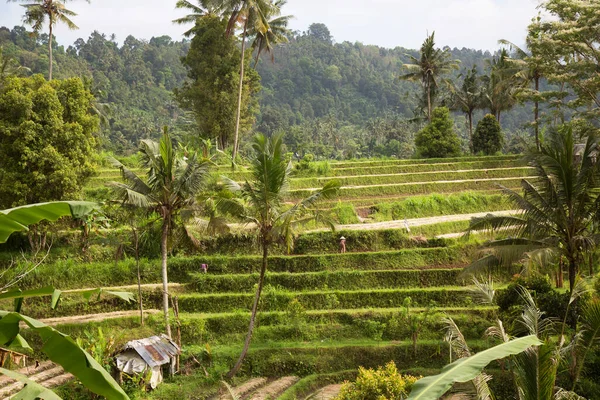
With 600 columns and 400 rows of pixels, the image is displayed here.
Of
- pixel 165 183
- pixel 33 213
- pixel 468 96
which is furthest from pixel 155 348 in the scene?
pixel 468 96

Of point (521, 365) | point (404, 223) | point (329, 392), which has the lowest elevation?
point (329, 392)

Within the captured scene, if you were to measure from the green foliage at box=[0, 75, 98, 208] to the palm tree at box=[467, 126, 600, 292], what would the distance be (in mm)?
10981

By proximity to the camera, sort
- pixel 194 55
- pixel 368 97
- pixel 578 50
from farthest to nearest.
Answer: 1. pixel 368 97
2. pixel 194 55
3. pixel 578 50

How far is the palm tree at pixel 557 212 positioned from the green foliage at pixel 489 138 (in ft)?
54.5

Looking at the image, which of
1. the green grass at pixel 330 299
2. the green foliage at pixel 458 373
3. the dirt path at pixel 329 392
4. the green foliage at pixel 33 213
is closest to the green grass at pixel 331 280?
the green grass at pixel 330 299

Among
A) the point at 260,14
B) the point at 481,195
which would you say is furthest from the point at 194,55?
the point at 481,195

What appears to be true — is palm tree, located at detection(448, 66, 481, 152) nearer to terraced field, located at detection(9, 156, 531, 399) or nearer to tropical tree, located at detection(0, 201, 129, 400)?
terraced field, located at detection(9, 156, 531, 399)

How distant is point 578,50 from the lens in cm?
1450

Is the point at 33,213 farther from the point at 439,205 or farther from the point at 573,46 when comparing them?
the point at 439,205

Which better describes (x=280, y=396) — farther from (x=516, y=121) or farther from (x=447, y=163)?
(x=516, y=121)

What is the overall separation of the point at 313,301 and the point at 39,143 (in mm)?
8598

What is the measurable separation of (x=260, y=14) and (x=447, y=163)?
10.1m

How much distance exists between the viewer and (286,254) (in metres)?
17.3

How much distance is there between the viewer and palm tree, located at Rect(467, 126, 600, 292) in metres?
10.5
